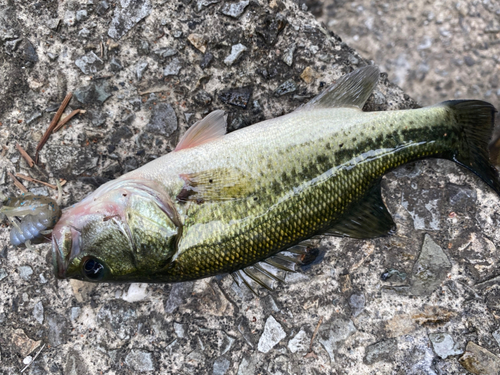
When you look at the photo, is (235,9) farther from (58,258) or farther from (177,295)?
(177,295)

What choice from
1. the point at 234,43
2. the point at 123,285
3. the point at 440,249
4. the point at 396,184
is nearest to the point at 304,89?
the point at 234,43

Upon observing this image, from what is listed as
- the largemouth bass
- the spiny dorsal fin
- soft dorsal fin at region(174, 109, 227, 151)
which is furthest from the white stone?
soft dorsal fin at region(174, 109, 227, 151)

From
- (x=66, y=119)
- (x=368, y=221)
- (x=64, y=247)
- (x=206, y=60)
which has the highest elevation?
(x=206, y=60)

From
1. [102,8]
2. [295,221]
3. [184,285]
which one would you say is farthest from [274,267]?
[102,8]

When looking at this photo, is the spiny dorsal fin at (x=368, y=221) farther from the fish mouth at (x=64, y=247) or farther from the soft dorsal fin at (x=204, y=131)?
the fish mouth at (x=64, y=247)

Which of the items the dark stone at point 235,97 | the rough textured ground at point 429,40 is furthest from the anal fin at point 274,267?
the rough textured ground at point 429,40

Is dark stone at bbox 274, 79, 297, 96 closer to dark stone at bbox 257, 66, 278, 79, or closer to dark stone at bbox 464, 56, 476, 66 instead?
dark stone at bbox 257, 66, 278, 79

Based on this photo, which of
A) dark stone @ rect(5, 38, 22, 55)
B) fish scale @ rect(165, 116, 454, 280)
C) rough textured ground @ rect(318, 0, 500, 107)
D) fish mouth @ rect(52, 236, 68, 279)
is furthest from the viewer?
rough textured ground @ rect(318, 0, 500, 107)
